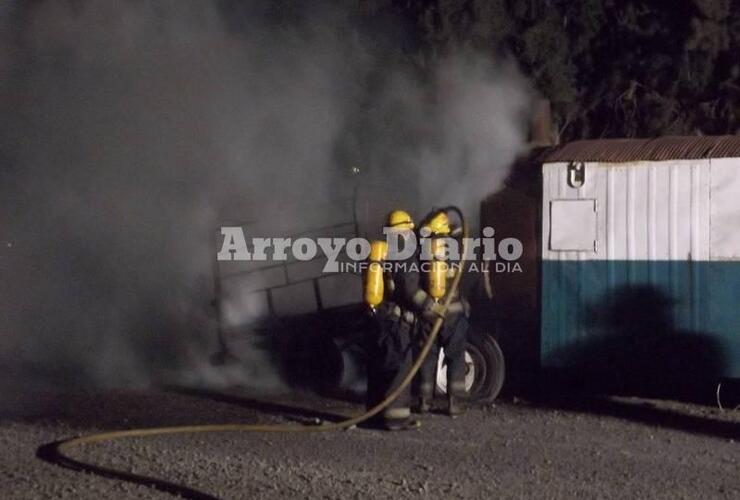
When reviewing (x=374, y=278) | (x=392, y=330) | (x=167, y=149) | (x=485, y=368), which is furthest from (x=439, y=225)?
(x=167, y=149)

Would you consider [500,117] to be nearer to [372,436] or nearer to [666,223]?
[666,223]

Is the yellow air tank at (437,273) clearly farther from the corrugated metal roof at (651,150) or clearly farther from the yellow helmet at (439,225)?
the corrugated metal roof at (651,150)

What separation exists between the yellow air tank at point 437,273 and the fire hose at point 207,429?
0.08 metres

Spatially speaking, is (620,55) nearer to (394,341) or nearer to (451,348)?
(451,348)

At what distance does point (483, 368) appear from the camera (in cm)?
1159

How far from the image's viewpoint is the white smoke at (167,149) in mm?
13977

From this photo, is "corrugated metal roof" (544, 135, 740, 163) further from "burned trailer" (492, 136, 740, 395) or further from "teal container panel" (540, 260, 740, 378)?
"teal container panel" (540, 260, 740, 378)

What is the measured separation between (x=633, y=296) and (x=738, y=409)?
152 cm

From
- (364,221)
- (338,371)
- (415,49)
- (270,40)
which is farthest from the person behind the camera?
(415,49)

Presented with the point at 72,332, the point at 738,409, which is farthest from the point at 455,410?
the point at 72,332

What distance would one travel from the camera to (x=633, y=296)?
11266mm

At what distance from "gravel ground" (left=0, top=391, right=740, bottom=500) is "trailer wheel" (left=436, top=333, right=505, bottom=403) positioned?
7.7 inches

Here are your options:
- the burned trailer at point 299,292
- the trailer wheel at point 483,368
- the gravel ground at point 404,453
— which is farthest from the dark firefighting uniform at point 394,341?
the burned trailer at point 299,292

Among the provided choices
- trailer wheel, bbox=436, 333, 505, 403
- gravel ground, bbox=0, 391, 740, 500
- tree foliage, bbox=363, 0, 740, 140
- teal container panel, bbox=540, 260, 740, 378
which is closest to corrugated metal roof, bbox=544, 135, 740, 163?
teal container panel, bbox=540, 260, 740, 378
